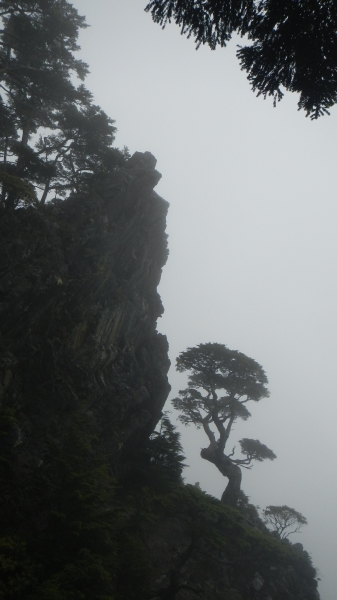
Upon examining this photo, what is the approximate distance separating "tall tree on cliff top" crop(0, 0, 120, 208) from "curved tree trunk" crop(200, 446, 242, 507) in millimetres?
23867

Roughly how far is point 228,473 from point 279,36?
28.0 meters

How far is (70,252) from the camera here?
20406mm

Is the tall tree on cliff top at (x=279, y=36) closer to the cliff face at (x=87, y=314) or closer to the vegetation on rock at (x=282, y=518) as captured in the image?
the cliff face at (x=87, y=314)

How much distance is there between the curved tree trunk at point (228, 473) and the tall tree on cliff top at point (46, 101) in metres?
23.9

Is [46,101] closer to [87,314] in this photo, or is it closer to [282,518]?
[87,314]

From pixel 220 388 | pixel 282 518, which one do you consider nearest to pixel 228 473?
pixel 220 388

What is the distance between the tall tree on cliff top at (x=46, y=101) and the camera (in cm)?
2033

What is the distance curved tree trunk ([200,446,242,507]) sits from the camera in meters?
25.5

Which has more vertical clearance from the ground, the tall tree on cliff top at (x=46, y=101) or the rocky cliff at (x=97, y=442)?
the tall tree on cliff top at (x=46, y=101)

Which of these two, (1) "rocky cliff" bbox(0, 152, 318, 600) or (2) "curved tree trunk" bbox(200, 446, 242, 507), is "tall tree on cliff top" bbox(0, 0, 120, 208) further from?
(2) "curved tree trunk" bbox(200, 446, 242, 507)

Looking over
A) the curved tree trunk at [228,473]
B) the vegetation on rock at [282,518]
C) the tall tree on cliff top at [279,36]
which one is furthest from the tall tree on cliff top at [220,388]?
the tall tree on cliff top at [279,36]

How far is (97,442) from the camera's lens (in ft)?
61.1

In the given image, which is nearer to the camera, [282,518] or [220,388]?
[220,388]

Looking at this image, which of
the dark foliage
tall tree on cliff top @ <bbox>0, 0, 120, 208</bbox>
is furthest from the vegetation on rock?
tall tree on cliff top @ <bbox>0, 0, 120, 208</bbox>
